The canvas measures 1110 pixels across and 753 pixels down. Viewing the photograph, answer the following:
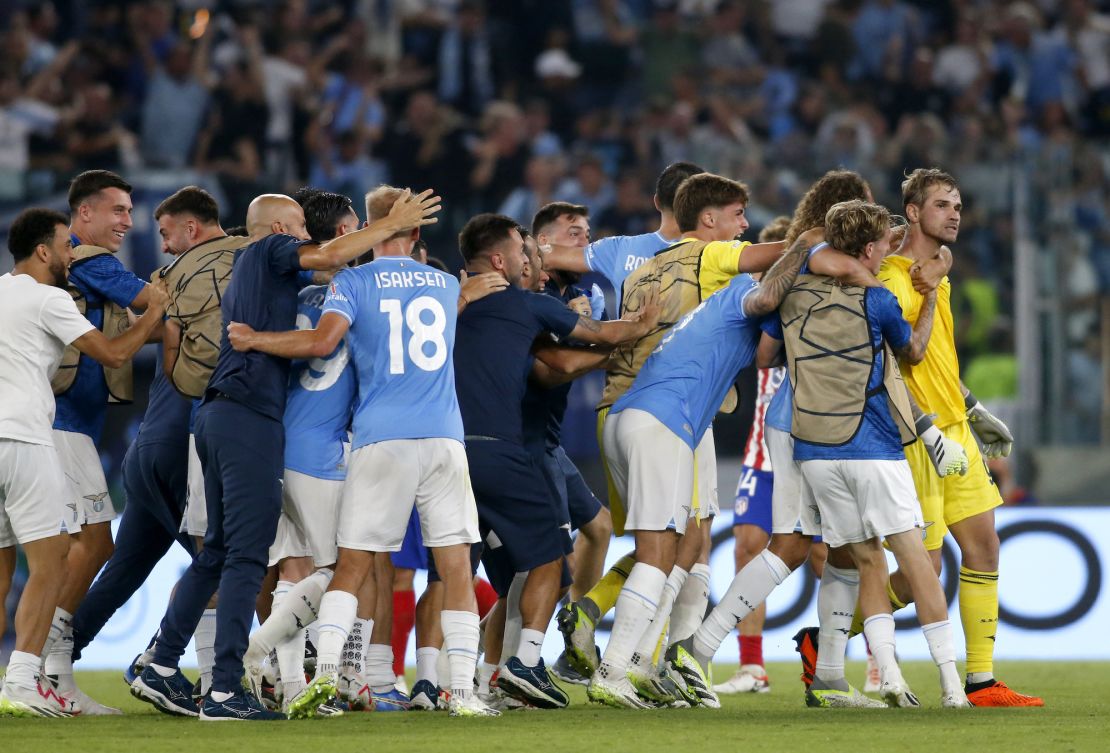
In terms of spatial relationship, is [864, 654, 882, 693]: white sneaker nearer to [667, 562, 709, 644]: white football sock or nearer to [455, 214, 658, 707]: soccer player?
[667, 562, 709, 644]: white football sock

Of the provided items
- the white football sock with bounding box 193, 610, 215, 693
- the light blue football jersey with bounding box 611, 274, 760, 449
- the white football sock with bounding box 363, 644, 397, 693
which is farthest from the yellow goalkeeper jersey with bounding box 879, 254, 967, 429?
the white football sock with bounding box 193, 610, 215, 693

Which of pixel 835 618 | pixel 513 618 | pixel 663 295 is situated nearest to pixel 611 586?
pixel 513 618

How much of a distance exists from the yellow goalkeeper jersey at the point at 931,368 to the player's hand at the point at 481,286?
1.85 m

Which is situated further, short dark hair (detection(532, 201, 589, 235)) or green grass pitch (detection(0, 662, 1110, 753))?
short dark hair (detection(532, 201, 589, 235))

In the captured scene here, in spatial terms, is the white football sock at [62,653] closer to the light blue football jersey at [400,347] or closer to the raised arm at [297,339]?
the raised arm at [297,339]

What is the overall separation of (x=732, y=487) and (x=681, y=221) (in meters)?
4.46

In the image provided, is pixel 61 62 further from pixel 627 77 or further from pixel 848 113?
pixel 848 113

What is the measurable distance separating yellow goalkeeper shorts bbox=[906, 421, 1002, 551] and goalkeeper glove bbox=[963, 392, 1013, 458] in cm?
47

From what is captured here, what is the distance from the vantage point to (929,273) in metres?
7.39

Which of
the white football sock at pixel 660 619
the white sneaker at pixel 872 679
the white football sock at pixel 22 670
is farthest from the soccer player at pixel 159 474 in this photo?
the white sneaker at pixel 872 679

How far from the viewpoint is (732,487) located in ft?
38.8

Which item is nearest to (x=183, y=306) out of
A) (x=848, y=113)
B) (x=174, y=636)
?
(x=174, y=636)

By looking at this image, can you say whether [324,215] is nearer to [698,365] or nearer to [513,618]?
[698,365]

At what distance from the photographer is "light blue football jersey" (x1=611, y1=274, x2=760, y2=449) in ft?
23.6
